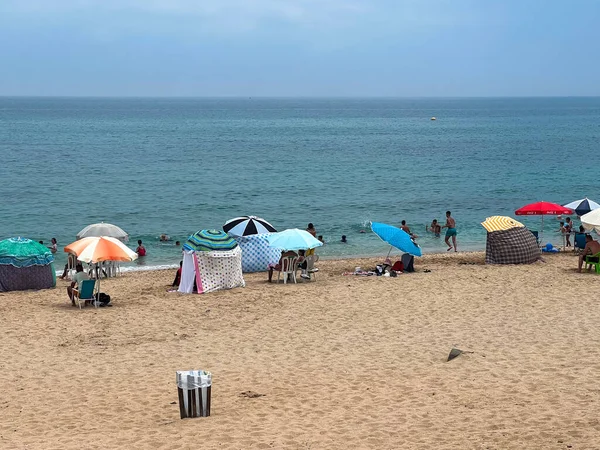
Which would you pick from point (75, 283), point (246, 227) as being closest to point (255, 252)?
point (246, 227)

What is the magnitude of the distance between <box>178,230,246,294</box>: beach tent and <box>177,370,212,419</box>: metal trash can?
27.6 ft

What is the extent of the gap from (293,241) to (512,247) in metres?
6.14

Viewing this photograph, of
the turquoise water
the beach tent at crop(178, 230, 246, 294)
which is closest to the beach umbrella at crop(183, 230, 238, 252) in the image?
the beach tent at crop(178, 230, 246, 294)

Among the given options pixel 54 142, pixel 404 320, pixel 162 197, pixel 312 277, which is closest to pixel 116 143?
pixel 54 142

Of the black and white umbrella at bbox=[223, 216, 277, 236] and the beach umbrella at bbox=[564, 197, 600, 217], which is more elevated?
the beach umbrella at bbox=[564, 197, 600, 217]

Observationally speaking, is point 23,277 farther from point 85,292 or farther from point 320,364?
point 320,364

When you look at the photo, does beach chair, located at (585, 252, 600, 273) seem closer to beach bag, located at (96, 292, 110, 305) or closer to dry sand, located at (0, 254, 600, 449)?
dry sand, located at (0, 254, 600, 449)

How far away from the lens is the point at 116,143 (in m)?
86.1

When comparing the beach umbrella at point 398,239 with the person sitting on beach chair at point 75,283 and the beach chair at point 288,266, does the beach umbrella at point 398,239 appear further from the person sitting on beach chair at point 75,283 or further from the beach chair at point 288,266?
the person sitting on beach chair at point 75,283

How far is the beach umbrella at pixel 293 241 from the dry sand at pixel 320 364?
3.35 feet

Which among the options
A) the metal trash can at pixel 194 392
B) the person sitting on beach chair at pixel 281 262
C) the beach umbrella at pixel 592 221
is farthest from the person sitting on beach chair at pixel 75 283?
the beach umbrella at pixel 592 221

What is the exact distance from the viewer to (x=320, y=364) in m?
12.7

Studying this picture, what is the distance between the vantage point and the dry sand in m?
9.41

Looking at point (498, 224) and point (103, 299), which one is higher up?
point (498, 224)
